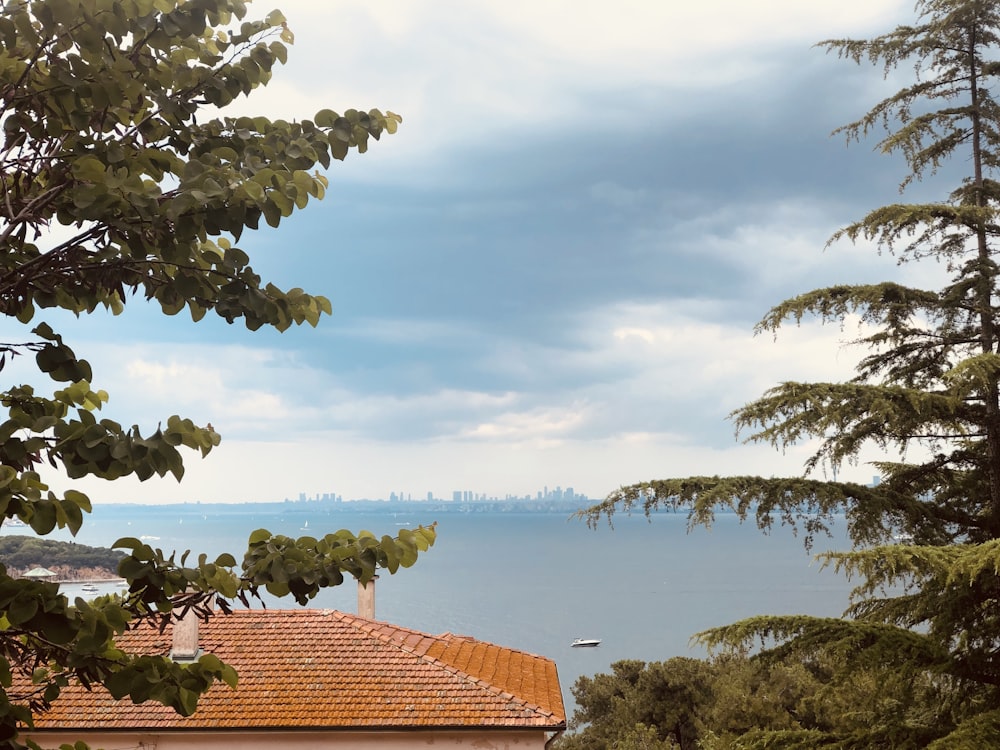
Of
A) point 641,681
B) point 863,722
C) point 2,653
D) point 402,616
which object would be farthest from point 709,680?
point 402,616

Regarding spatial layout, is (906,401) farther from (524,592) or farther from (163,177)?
(524,592)

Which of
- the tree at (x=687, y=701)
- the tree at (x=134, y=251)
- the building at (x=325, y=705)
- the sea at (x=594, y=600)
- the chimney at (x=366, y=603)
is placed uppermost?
→ the tree at (x=134, y=251)

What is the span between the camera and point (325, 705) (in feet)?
41.9

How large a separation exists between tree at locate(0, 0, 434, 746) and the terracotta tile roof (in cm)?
921

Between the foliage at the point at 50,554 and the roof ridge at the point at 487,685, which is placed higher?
the roof ridge at the point at 487,685

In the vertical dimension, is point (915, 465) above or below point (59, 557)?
above

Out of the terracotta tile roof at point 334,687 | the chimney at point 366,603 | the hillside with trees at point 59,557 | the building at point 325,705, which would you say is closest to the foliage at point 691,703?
the chimney at point 366,603

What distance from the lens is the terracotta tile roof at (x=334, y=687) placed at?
489 inches

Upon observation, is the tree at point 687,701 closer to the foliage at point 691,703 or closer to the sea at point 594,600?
the foliage at point 691,703

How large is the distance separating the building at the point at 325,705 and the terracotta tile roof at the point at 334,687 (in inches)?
0.7

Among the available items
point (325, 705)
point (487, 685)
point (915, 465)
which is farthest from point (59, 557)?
point (915, 465)

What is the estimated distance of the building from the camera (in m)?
12.4

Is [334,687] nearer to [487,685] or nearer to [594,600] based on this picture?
[487,685]

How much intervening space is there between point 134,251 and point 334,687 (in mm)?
11794
